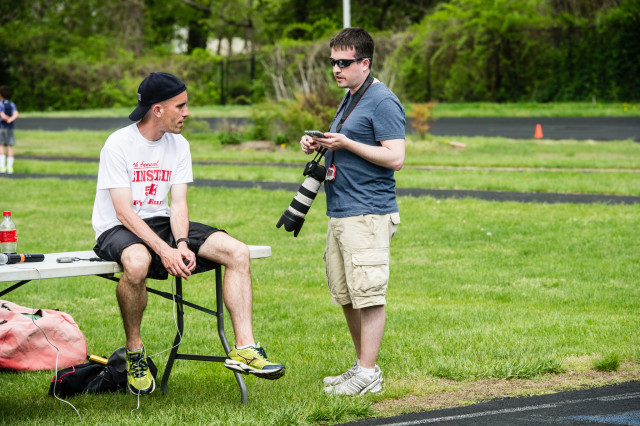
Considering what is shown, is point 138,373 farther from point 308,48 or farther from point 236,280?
point 308,48

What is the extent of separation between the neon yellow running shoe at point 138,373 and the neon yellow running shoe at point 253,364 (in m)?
0.56

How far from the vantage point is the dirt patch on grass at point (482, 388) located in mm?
4727

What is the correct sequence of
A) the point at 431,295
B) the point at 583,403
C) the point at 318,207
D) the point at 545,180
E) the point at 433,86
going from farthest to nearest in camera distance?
the point at 433,86, the point at 545,180, the point at 318,207, the point at 431,295, the point at 583,403

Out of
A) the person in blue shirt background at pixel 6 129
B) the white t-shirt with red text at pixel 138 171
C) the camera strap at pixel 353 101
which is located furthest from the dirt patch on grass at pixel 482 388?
the person in blue shirt background at pixel 6 129

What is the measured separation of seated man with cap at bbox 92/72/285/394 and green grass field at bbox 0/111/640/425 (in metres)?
0.35

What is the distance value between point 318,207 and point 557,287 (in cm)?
557

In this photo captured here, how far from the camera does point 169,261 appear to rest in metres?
4.59

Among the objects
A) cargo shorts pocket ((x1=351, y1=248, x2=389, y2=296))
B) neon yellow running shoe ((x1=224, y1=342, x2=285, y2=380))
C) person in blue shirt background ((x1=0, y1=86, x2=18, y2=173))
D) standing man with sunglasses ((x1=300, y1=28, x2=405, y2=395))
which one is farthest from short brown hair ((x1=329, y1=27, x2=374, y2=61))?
person in blue shirt background ((x1=0, y1=86, x2=18, y2=173))

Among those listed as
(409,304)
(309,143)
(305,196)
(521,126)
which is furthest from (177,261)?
(521,126)

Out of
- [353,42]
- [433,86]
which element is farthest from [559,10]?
[353,42]

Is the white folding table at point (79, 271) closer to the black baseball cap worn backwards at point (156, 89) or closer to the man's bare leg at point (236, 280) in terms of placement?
the man's bare leg at point (236, 280)

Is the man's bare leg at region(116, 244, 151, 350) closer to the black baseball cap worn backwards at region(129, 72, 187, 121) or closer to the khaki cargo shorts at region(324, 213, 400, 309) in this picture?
the black baseball cap worn backwards at region(129, 72, 187, 121)

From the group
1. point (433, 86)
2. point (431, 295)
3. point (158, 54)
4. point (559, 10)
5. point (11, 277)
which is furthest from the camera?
point (158, 54)

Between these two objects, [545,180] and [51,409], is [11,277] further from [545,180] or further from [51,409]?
[545,180]
